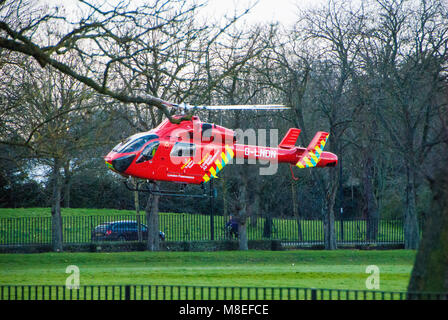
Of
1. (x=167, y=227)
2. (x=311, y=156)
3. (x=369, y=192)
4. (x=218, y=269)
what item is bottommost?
(x=218, y=269)

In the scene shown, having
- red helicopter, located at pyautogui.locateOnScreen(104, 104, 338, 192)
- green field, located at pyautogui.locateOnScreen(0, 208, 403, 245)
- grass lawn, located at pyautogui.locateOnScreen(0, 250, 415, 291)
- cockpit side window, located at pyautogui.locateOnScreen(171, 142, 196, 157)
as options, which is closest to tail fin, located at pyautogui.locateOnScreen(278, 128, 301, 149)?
red helicopter, located at pyautogui.locateOnScreen(104, 104, 338, 192)

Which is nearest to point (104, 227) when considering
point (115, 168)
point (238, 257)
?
point (238, 257)

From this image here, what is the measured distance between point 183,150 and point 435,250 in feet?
46.0

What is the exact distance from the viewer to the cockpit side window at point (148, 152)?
2214 cm

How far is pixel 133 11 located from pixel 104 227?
2108 cm

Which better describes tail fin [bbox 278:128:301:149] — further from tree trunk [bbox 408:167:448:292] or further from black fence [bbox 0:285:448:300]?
tree trunk [bbox 408:167:448:292]

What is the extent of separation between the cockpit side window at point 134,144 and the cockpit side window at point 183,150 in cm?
92

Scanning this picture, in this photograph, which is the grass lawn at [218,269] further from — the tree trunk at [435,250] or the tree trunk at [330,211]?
the tree trunk at [435,250]

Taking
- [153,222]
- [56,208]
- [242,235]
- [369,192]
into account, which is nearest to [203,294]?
[153,222]

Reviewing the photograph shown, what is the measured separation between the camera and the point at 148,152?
22250 mm

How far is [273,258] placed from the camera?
26578 millimetres

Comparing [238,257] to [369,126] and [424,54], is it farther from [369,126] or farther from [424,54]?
[424,54]

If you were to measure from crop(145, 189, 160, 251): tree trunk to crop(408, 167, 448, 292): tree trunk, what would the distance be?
1890 centimetres

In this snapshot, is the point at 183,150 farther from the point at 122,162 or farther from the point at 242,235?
the point at 242,235
